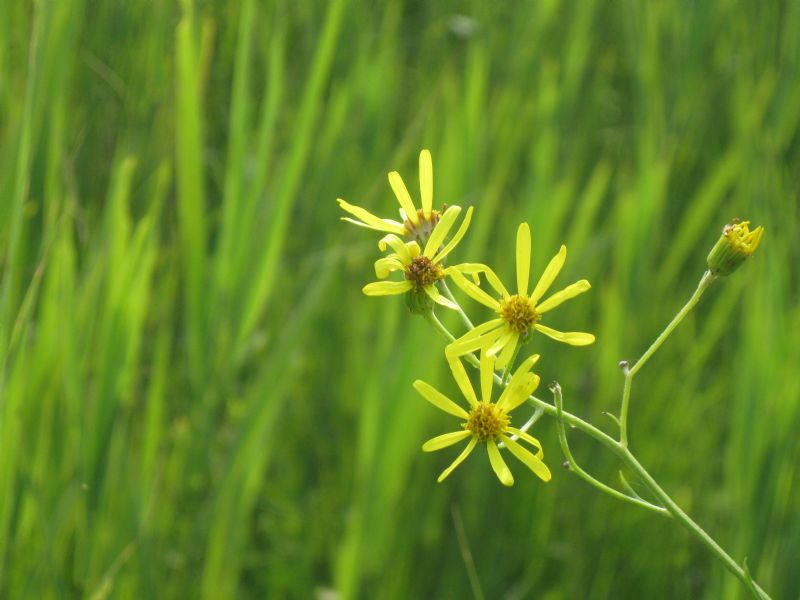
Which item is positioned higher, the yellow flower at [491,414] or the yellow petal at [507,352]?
the yellow petal at [507,352]

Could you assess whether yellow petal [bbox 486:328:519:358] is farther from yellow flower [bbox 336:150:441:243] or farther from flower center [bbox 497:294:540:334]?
yellow flower [bbox 336:150:441:243]

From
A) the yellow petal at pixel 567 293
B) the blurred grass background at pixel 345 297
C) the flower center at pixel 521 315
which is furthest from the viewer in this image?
the blurred grass background at pixel 345 297

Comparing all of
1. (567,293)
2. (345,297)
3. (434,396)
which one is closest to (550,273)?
(567,293)

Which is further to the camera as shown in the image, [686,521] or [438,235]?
[438,235]

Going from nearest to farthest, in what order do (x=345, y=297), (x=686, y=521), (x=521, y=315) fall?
1. (x=686, y=521)
2. (x=521, y=315)
3. (x=345, y=297)

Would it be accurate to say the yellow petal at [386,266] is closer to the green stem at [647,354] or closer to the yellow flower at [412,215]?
the yellow flower at [412,215]

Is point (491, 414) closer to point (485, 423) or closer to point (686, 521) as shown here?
point (485, 423)

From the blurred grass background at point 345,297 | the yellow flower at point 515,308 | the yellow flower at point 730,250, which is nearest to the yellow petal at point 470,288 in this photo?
the yellow flower at point 515,308

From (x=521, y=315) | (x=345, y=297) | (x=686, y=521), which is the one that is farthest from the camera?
(x=345, y=297)

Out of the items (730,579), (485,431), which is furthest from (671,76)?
(485,431)
